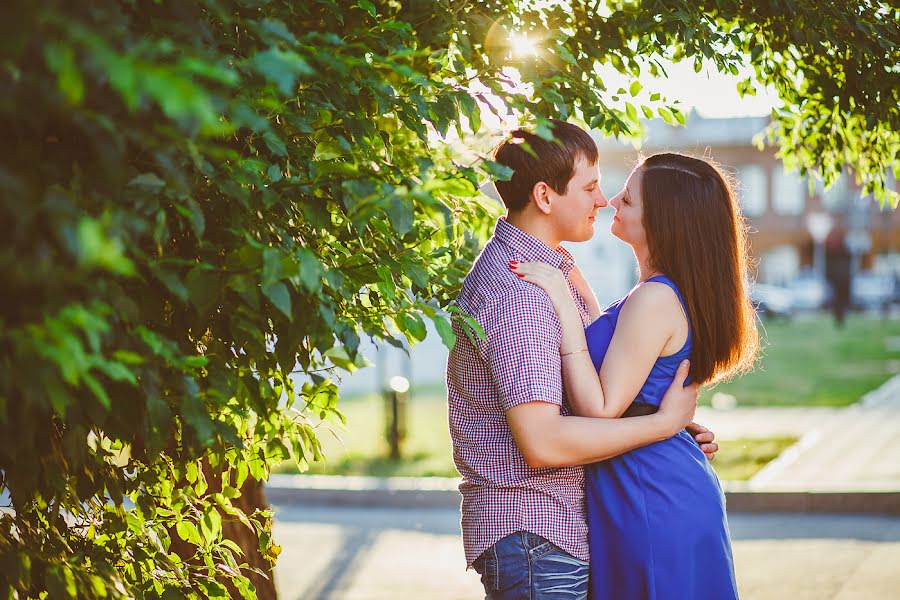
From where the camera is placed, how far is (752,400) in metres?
15.8

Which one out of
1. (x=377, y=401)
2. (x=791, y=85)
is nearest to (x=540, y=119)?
(x=791, y=85)

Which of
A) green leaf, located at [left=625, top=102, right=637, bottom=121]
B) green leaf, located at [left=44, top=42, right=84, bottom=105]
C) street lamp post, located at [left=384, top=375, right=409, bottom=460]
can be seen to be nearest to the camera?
green leaf, located at [left=44, top=42, right=84, bottom=105]

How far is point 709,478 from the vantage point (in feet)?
9.57

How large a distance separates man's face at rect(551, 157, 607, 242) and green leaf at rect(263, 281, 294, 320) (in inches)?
43.0

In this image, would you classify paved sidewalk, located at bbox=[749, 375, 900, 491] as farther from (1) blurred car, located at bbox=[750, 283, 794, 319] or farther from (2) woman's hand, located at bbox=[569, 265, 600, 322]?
(1) blurred car, located at bbox=[750, 283, 794, 319]

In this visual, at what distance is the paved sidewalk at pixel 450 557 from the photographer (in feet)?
21.4

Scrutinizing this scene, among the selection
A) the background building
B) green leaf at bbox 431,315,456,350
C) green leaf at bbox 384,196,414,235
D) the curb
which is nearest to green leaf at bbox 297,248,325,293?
green leaf at bbox 384,196,414,235

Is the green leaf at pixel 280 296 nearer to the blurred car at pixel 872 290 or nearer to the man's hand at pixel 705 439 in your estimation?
the man's hand at pixel 705 439

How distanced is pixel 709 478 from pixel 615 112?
4.25 feet

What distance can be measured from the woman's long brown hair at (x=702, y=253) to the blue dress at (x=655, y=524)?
0.06 metres

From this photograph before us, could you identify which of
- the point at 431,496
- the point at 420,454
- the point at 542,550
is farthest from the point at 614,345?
the point at 420,454

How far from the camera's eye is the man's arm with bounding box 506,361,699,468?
100 inches

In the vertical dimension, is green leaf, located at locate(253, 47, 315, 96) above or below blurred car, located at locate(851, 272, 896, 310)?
above

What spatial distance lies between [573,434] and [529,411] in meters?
0.15
